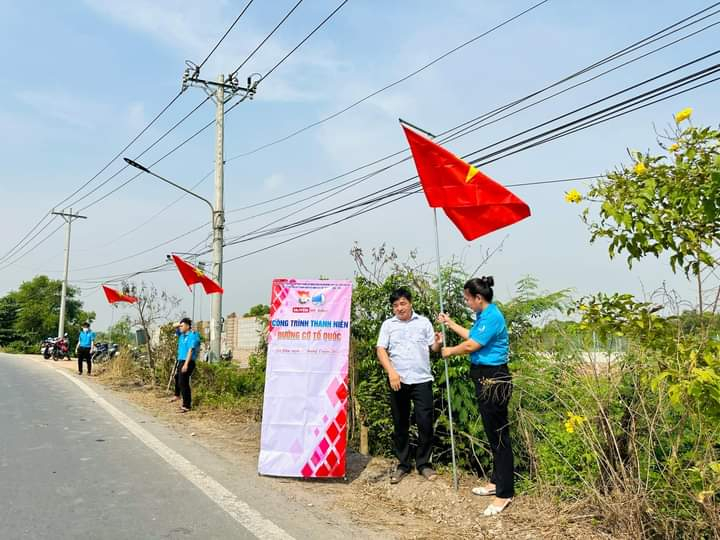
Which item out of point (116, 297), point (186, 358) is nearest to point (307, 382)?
point (186, 358)

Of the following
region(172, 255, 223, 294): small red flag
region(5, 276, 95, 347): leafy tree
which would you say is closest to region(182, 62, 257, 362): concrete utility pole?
region(172, 255, 223, 294): small red flag

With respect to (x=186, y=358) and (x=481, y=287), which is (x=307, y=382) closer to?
(x=481, y=287)

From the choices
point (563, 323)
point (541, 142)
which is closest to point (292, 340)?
point (563, 323)

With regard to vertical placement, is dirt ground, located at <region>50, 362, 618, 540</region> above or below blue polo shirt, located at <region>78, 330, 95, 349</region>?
below

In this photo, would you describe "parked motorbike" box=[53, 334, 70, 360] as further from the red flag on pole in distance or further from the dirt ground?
the red flag on pole in distance

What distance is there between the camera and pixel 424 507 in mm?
4898

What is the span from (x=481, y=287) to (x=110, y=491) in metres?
3.60

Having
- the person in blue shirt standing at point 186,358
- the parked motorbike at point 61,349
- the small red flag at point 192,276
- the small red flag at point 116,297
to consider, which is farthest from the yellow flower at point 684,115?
the parked motorbike at point 61,349

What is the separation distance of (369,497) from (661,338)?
9.12 feet

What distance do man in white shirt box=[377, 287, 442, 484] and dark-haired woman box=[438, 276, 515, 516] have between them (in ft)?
1.94

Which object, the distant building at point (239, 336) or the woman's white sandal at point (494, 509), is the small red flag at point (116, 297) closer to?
the distant building at point (239, 336)

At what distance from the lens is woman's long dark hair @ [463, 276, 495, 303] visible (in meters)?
5.07

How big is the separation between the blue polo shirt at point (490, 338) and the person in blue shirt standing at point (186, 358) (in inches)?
269

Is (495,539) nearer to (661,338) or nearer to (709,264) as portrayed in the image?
(661,338)
